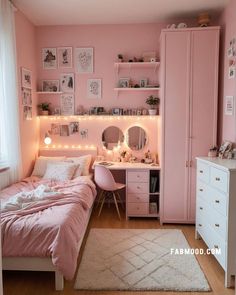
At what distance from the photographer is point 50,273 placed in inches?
95.0

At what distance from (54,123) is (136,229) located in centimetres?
205

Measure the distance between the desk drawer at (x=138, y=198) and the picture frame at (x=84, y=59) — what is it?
6.50 feet

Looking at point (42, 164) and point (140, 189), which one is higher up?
point (42, 164)

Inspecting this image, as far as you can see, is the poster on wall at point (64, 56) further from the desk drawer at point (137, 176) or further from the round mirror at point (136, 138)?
the desk drawer at point (137, 176)

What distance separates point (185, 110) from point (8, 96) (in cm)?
218

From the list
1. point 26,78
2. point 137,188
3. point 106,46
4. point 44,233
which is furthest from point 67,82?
point 44,233

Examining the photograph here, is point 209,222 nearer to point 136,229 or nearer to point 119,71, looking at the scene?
point 136,229

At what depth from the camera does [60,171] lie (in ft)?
11.9

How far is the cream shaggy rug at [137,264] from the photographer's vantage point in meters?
2.24

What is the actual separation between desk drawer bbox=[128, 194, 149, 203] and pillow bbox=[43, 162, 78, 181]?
0.87m

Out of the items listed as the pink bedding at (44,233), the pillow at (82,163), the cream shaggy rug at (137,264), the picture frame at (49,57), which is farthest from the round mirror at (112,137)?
the pink bedding at (44,233)

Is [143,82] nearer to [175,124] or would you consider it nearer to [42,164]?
[175,124]

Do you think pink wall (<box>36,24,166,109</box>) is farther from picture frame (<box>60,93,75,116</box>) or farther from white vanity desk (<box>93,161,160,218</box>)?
white vanity desk (<box>93,161,160,218</box>)

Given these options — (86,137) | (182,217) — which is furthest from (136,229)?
(86,137)
